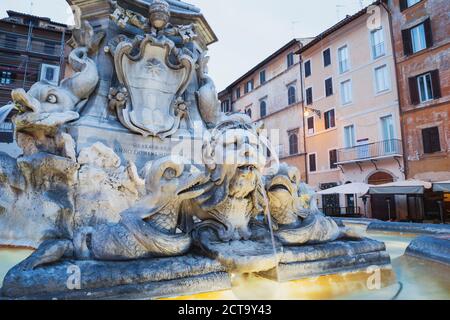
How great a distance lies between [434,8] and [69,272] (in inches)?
809

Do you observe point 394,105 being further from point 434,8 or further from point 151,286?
point 151,286

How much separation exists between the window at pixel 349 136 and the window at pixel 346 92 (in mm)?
1777

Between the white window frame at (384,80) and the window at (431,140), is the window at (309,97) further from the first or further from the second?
the window at (431,140)

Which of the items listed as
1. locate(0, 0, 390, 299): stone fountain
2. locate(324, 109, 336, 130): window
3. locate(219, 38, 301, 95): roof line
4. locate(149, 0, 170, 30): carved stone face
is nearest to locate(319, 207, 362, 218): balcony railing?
locate(324, 109, 336, 130): window

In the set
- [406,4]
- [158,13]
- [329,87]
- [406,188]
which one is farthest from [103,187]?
[329,87]

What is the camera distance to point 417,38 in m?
17.3

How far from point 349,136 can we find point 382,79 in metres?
3.94

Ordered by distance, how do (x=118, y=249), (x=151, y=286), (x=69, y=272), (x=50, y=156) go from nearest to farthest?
1. (x=69, y=272)
2. (x=151, y=286)
3. (x=118, y=249)
4. (x=50, y=156)

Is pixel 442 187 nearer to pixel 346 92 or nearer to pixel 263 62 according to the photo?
pixel 346 92

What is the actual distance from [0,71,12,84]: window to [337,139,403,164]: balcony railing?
92.6 feet

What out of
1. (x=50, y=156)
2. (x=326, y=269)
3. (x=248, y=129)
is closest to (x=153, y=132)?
(x=50, y=156)

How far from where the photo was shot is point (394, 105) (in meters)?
18.1

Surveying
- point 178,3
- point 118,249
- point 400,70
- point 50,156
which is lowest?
point 118,249

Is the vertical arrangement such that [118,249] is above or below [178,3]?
below
